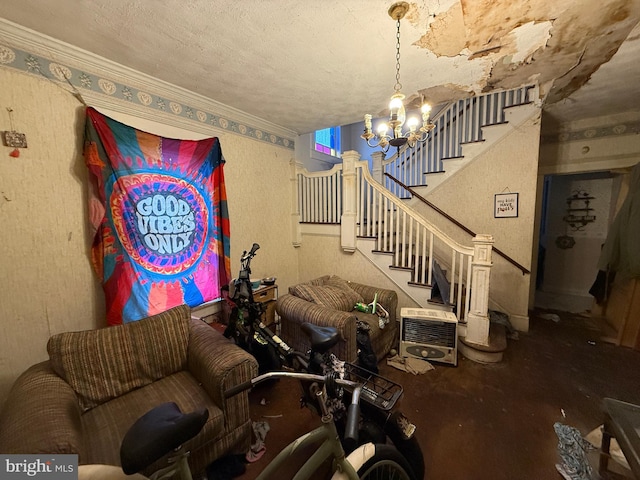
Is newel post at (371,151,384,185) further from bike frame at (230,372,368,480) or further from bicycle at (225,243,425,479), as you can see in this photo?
bike frame at (230,372,368,480)

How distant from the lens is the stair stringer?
2896mm

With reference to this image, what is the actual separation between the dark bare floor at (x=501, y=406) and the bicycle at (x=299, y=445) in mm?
628

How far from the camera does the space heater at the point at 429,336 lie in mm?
2342

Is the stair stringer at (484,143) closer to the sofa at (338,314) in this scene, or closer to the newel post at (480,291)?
the newel post at (480,291)

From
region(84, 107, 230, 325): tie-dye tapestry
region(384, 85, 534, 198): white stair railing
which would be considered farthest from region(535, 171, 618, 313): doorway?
region(84, 107, 230, 325): tie-dye tapestry

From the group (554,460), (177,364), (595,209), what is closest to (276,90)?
(177,364)

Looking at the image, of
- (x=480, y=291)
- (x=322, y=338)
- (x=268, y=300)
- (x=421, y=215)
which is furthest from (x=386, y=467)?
(x=421, y=215)

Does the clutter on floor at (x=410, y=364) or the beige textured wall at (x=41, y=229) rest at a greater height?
the beige textured wall at (x=41, y=229)

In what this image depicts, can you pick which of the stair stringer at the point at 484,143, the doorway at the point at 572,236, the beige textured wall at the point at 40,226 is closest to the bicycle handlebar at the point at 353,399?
the beige textured wall at the point at 40,226

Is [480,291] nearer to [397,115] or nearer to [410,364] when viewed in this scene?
[410,364]

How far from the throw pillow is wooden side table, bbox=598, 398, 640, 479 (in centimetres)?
173

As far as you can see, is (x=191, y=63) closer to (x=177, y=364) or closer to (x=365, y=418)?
(x=177, y=364)

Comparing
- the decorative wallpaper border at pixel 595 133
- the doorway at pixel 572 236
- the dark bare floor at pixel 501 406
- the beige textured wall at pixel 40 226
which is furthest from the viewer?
the doorway at pixel 572 236

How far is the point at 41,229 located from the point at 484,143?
449 cm
